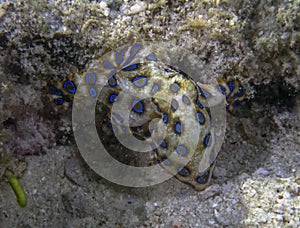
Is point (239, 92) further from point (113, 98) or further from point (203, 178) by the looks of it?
point (113, 98)

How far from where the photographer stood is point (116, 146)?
12.8 feet

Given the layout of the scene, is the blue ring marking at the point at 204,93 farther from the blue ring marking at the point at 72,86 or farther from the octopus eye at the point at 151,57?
the blue ring marking at the point at 72,86

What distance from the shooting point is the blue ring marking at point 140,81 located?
11.4 feet

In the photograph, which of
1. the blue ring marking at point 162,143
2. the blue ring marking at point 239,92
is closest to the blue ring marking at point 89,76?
the blue ring marking at point 162,143

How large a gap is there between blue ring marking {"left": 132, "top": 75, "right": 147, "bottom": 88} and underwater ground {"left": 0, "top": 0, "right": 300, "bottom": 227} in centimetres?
44

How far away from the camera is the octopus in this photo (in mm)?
3432

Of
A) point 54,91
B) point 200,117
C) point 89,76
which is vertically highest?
point 89,76

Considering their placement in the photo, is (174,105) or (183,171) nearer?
(174,105)

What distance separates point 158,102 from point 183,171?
0.87 metres

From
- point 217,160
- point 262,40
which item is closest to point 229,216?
point 217,160

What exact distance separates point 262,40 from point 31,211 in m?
3.10

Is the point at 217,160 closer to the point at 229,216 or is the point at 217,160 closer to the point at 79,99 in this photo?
the point at 229,216

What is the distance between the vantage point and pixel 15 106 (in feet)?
10.9

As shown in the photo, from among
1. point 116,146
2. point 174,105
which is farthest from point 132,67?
point 116,146
